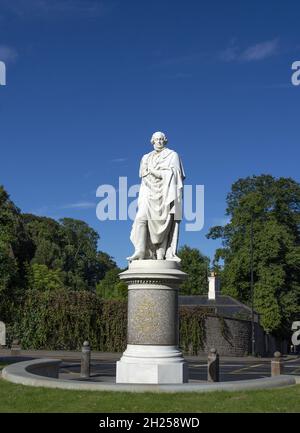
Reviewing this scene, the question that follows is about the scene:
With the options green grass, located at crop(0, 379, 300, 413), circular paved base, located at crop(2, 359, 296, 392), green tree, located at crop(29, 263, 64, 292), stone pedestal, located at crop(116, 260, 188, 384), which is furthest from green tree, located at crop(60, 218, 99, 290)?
green grass, located at crop(0, 379, 300, 413)

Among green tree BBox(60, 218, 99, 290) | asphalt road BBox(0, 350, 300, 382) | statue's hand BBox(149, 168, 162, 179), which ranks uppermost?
green tree BBox(60, 218, 99, 290)

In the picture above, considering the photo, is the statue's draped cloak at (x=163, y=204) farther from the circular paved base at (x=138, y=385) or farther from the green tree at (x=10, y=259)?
the green tree at (x=10, y=259)

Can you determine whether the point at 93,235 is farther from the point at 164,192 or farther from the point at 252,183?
the point at 164,192

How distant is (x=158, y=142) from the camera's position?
14969 millimetres

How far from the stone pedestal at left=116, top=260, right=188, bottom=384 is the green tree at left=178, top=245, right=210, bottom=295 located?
64.3m

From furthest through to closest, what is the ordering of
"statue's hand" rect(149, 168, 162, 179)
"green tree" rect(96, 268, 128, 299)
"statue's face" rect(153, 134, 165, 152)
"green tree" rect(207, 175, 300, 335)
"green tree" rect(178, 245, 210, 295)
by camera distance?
1. "green tree" rect(178, 245, 210, 295)
2. "green tree" rect(96, 268, 128, 299)
3. "green tree" rect(207, 175, 300, 335)
4. "statue's face" rect(153, 134, 165, 152)
5. "statue's hand" rect(149, 168, 162, 179)

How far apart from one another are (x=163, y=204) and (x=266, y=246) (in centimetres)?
3731

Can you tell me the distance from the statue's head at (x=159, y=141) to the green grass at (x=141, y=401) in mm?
6213

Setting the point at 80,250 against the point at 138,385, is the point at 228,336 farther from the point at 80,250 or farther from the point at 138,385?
the point at 80,250

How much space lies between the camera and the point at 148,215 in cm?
1429

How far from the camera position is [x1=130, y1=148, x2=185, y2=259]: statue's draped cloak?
14.2m

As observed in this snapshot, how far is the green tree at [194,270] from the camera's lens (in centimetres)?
8000

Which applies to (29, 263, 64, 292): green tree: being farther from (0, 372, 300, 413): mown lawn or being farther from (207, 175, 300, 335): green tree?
(0, 372, 300, 413): mown lawn
